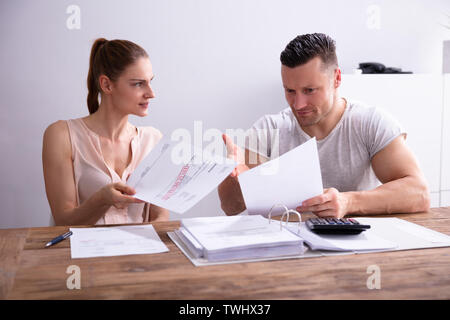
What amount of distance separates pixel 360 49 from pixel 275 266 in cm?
245

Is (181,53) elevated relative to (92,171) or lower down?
elevated

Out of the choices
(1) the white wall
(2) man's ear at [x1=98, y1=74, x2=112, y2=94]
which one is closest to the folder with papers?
(2) man's ear at [x1=98, y1=74, x2=112, y2=94]

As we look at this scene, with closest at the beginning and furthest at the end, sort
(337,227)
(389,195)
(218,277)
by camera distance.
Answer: (218,277) → (337,227) → (389,195)

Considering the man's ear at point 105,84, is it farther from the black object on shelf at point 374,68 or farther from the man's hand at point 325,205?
the black object on shelf at point 374,68

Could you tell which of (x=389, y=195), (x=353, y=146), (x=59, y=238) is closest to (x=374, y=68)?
(x=353, y=146)

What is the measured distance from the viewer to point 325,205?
47.6 inches

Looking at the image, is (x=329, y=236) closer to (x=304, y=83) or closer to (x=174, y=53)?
(x=304, y=83)

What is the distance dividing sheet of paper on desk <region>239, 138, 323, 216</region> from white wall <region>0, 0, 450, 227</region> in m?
1.61

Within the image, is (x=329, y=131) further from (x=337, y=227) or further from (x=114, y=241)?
(x=114, y=241)

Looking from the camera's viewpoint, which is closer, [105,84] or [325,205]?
[325,205]

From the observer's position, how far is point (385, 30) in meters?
3.07

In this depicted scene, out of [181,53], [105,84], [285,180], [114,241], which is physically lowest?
[114,241]

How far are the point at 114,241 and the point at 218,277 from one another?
1.03ft
